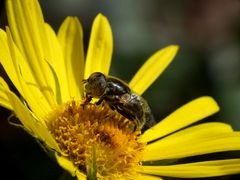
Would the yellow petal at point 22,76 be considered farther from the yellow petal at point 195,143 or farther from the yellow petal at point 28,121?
the yellow petal at point 195,143

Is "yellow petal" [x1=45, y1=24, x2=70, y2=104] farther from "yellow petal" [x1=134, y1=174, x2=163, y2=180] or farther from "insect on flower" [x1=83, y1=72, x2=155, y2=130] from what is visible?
"yellow petal" [x1=134, y1=174, x2=163, y2=180]

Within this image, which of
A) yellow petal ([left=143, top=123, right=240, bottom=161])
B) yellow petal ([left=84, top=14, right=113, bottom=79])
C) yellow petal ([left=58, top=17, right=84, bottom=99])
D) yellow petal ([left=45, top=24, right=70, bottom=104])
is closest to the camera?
yellow petal ([left=143, top=123, right=240, bottom=161])

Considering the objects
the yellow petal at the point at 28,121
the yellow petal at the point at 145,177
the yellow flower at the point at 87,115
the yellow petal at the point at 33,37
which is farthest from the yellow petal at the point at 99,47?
the yellow petal at the point at 28,121

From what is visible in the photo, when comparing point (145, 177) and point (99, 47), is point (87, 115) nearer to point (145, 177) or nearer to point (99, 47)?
point (145, 177)

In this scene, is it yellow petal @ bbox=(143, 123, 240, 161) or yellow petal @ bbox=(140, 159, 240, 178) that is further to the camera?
yellow petal @ bbox=(143, 123, 240, 161)

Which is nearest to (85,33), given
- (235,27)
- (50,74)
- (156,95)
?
(156,95)

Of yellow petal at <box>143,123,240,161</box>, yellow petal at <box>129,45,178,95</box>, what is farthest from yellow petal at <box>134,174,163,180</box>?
yellow petal at <box>129,45,178,95</box>

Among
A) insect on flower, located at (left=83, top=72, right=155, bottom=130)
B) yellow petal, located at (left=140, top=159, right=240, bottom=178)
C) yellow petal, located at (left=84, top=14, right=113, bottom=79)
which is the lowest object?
yellow petal, located at (left=140, top=159, right=240, bottom=178)

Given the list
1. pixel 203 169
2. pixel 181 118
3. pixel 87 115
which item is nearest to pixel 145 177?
pixel 203 169
